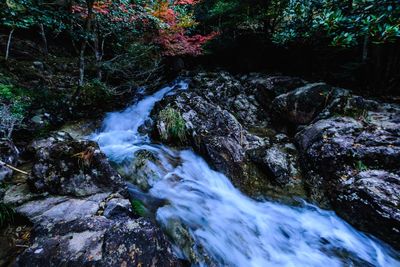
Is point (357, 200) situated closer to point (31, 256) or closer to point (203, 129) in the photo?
point (203, 129)

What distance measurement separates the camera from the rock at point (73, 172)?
3381mm

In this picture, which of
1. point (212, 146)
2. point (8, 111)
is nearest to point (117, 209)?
point (212, 146)

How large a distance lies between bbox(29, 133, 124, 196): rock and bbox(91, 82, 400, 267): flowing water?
44.0 inches

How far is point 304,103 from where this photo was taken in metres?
6.43

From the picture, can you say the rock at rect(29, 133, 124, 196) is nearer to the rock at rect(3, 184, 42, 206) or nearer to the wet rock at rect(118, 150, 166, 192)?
the rock at rect(3, 184, 42, 206)

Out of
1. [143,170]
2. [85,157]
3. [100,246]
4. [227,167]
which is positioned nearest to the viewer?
[100,246]

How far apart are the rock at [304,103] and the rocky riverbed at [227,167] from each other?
30mm

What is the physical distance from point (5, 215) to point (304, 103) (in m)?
6.84

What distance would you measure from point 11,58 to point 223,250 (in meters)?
8.91

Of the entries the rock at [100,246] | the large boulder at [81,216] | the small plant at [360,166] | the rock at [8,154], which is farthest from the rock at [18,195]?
the small plant at [360,166]

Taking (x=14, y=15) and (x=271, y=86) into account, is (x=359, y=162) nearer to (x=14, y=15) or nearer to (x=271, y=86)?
(x=271, y=86)

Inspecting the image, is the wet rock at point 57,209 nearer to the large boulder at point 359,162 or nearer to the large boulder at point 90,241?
the large boulder at point 90,241

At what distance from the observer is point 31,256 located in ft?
7.23

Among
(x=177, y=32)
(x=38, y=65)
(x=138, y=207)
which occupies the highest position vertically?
(x=177, y=32)
